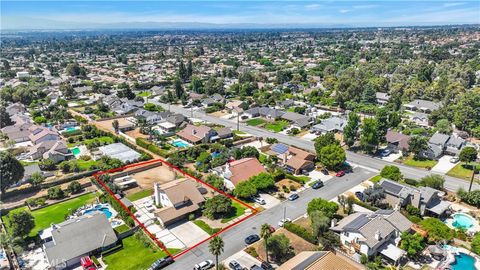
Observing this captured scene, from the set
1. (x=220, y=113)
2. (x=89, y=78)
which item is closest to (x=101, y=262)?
(x=220, y=113)

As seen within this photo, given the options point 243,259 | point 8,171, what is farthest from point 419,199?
point 8,171

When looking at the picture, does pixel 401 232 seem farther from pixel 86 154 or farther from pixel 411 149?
pixel 86 154

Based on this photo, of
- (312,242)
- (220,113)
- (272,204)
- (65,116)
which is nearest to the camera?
(312,242)

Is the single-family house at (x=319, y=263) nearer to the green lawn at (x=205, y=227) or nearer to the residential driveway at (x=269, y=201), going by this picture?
the green lawn at (x=205, y=227)

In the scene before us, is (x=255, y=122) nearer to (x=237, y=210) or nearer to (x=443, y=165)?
(x=237, y=210)

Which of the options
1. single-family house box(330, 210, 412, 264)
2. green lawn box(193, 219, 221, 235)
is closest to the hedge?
single-family house box(330, 210, 412, 264)

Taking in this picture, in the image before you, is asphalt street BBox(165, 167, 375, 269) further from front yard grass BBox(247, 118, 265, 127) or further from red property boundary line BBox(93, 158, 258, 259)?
front yard grass BBox(247, 118, 265, 127)

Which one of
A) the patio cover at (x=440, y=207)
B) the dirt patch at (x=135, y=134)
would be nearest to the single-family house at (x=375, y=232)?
the patio cover at (x=440, y=207)
